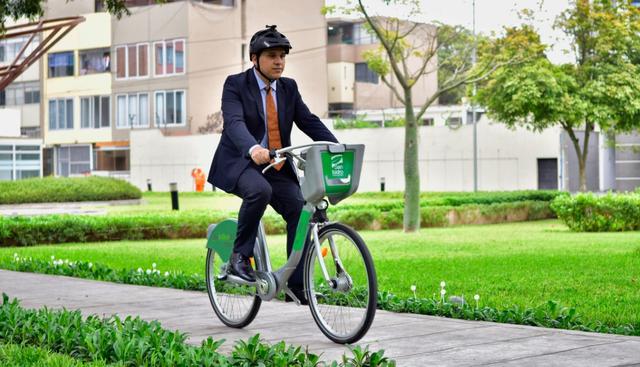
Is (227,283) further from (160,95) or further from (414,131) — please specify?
(160,95)

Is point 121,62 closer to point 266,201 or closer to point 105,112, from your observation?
point 105,112

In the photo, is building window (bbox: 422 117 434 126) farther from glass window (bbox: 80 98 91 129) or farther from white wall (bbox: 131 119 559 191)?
glass window (bbox: 80 98 91 129)

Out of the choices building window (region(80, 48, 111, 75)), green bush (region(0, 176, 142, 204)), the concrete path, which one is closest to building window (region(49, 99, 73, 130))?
building window (region(80, 48, 111, 75))

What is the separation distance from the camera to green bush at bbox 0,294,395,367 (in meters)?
5.70

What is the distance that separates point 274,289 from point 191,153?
161ft

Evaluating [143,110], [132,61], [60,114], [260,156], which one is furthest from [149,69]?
[260,156]

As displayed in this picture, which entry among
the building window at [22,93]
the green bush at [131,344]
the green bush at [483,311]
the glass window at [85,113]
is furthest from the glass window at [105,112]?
the green bush at [131,344]

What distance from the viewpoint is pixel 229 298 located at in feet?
26.2

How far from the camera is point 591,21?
37719 mm

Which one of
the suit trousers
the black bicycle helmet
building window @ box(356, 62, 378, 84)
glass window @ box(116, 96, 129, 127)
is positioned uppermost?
building window @ box(356, 62, 378, 84)

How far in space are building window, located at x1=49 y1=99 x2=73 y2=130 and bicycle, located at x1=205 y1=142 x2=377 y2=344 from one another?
59.7m

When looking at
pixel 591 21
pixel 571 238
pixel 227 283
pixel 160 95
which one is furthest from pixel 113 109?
pixel 227 283

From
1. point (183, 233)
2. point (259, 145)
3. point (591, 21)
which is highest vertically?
point (591, 21)

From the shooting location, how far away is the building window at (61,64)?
64.9 meters
